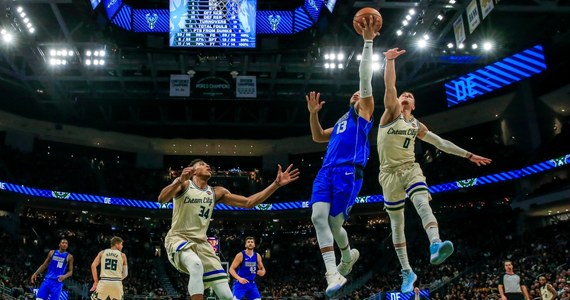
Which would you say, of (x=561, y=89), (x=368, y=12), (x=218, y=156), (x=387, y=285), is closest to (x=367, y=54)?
(x=368, y=12)

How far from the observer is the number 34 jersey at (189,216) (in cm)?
691

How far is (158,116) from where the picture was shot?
3678 centimetres

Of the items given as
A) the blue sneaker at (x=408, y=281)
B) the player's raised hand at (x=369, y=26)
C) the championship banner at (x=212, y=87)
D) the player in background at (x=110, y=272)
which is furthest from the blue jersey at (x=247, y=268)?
the championship banner at (x=212, y=87)

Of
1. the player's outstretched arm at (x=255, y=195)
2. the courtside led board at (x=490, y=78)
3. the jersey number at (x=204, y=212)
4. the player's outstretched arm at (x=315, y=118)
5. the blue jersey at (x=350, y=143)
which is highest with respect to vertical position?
the courtside led board at (x=490, y=78)

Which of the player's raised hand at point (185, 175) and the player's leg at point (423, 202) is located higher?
the player's raised hand at point (185, 175)

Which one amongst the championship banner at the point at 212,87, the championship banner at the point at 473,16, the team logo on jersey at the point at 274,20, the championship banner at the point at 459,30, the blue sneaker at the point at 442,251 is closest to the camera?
the blue sneaker at the point at 442,251

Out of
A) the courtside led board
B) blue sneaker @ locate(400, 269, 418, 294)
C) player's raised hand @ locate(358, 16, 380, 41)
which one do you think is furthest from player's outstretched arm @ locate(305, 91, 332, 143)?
the courtside led board

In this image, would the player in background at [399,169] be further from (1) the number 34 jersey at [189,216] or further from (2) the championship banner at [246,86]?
(2) the championship banner at [246,86]

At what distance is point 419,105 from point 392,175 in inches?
1137

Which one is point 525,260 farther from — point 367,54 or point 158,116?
point 158,116

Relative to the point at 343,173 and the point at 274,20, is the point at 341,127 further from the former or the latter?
the point at 274,20

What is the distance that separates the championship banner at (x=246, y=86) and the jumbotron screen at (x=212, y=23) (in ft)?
9.50

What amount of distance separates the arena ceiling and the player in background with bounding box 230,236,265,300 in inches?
426

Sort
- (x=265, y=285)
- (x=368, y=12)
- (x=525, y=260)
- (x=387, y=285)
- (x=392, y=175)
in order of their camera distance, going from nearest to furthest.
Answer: (x=368, y=12) < (x=392, y=175) < (x=525, y=260) < (x=387, y=285) < (x=265, y=285)
